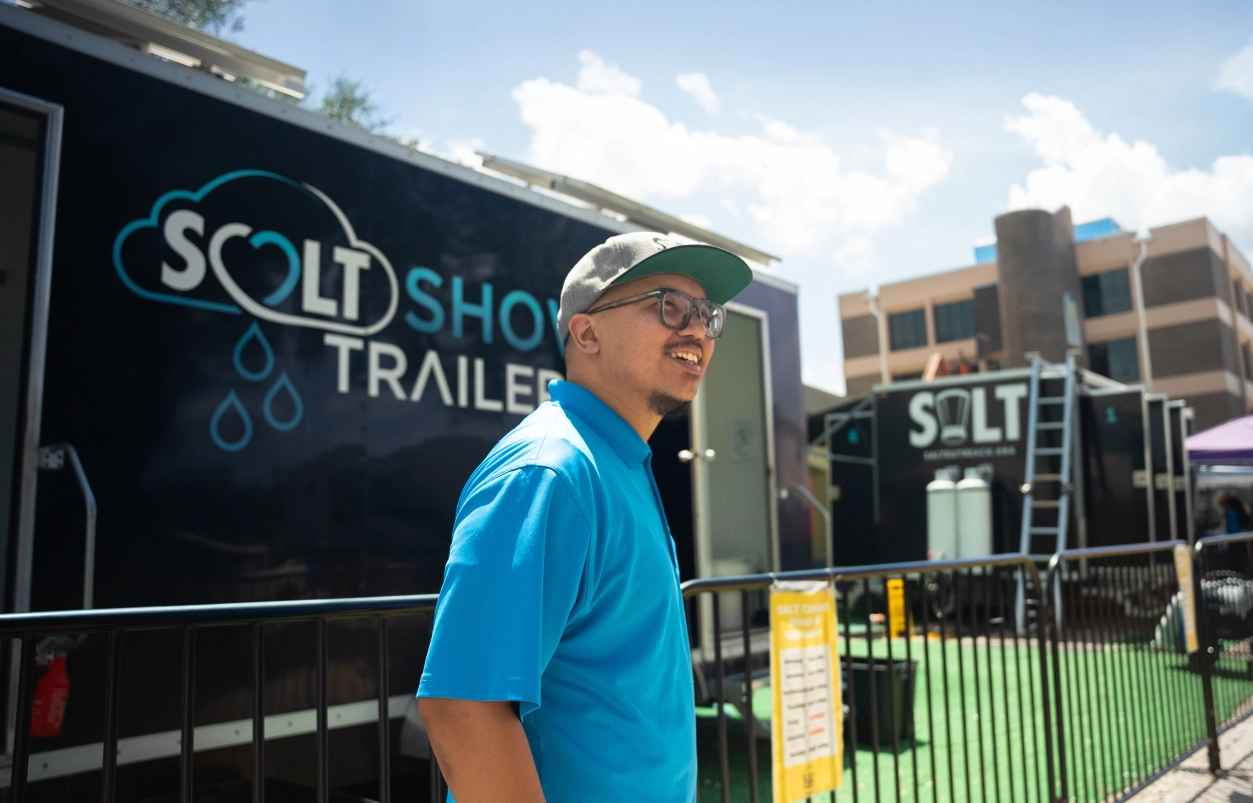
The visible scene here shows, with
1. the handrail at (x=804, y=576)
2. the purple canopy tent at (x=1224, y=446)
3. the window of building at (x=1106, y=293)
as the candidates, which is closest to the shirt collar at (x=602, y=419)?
the handrail at (x=804, y=576)

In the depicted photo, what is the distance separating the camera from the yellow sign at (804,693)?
2.74 meters

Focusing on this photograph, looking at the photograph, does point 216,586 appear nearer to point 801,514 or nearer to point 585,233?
point 585,233

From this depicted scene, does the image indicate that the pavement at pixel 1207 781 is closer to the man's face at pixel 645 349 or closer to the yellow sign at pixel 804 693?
the yellow sign at pixel 804 693

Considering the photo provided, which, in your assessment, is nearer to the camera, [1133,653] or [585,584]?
[585,584]

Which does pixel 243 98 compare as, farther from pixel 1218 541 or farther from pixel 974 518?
pixel 974 518

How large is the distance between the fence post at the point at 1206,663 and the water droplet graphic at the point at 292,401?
517cm

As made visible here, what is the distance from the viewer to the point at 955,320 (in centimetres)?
4044

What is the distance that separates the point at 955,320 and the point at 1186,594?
37.2 m

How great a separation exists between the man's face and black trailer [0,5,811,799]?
226cm

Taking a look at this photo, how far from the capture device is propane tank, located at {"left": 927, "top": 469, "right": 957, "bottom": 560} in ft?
A: 36.5

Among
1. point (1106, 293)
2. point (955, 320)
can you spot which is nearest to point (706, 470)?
point (1106, 293)

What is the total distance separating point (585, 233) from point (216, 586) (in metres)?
2.84

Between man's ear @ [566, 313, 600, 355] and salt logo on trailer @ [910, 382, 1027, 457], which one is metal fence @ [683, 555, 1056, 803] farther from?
salt logo on trailer @ [910, 382, 1027, 457]

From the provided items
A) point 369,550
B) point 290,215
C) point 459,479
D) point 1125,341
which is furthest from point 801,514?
point 1125,341
